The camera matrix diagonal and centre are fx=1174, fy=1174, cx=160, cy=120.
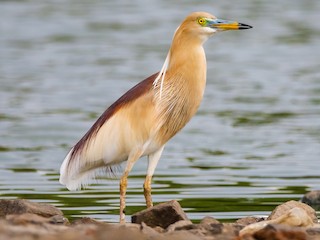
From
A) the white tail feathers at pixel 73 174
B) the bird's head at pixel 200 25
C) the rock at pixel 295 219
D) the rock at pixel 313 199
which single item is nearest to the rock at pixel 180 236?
the rock at pixel 295 219

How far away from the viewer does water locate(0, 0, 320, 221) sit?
→ 13.6 metres

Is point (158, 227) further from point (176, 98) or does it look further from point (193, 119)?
point (193, 119)

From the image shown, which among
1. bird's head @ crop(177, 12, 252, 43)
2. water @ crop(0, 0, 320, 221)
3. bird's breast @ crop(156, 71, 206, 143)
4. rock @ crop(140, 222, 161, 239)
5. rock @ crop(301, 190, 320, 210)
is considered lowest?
water @ crop(0, 0, 320, 221)

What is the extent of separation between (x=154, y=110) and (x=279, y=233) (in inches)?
112

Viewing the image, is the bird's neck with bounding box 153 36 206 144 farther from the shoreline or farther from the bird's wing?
the shoreline

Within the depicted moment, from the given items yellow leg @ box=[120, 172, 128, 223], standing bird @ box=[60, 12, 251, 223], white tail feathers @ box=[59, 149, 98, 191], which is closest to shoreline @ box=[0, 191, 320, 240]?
yellow leg @ box=[120, 172, 128, 223]

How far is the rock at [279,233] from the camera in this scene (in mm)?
8703

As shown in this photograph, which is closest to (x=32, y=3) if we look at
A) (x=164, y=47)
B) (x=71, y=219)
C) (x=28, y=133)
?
(x=164, y=47)

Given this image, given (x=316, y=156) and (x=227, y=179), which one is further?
(x=316, y=156)

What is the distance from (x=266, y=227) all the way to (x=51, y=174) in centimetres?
656

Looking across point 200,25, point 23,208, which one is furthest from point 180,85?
point 23,208

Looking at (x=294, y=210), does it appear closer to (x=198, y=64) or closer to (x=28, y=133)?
(x=198, y=64)

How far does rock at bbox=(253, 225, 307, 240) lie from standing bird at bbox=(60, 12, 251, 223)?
8.51ft

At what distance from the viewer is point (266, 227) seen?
8.83m
